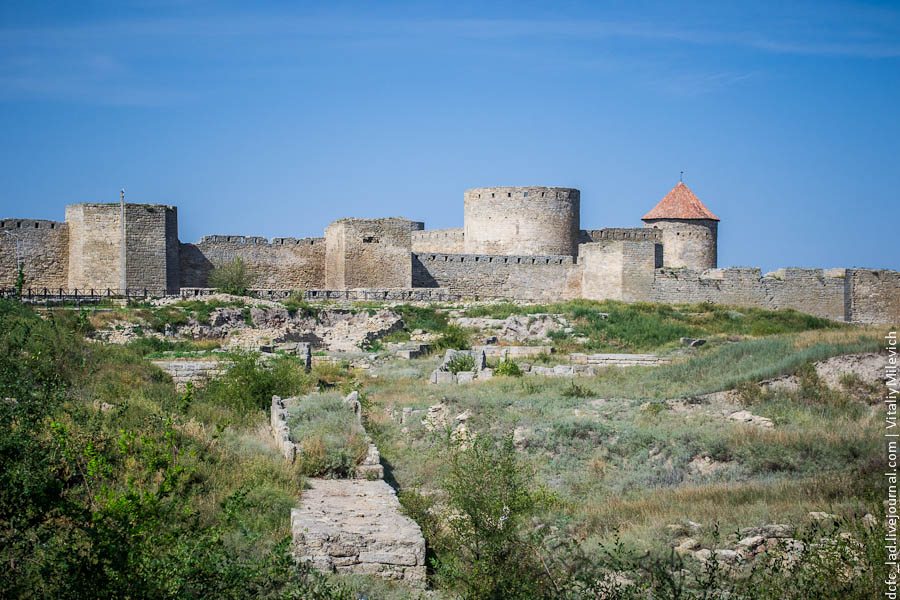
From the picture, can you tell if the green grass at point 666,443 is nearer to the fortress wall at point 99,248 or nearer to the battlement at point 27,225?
the fortress wall at point 99,248

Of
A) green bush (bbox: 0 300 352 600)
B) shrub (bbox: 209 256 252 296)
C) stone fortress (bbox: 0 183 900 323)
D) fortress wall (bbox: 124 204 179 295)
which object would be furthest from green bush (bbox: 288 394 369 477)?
shrub (bbox: 209 256 252 296)

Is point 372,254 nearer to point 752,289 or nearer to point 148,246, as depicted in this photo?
point 148,246

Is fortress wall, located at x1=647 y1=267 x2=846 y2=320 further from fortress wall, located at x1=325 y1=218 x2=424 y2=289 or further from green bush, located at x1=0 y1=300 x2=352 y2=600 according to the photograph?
green bush, located at x1=0 y1=300 x2=352 y2=600

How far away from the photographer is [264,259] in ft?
97.2

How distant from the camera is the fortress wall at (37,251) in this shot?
26141 mm

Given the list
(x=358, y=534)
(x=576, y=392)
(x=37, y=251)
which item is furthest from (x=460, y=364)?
(x=37, y=251)

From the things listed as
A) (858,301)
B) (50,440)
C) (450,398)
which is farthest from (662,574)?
(858,301)

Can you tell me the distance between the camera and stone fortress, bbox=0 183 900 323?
25969mm

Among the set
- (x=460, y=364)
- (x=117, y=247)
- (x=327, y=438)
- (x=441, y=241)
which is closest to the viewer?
(x=327, y=438)

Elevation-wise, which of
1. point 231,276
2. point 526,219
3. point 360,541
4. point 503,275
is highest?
point 526,219

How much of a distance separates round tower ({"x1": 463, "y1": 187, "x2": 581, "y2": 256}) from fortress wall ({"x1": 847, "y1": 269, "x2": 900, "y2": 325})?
9.58 meters

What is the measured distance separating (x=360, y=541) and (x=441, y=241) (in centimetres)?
2910

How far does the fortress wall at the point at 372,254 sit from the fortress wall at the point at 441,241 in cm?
499

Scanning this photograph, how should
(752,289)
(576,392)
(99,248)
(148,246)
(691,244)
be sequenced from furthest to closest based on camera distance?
(691,244) < (752,289) < (148,246) < (99,248) < (576,392)
